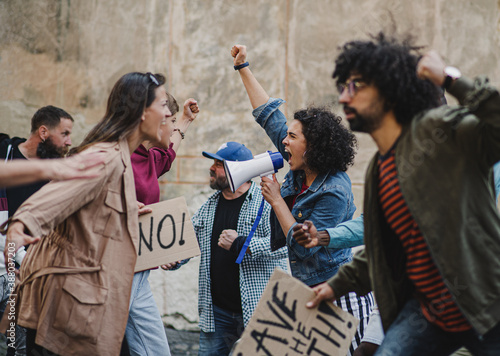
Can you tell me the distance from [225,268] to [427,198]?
8.44 ft

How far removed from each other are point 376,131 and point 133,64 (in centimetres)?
529

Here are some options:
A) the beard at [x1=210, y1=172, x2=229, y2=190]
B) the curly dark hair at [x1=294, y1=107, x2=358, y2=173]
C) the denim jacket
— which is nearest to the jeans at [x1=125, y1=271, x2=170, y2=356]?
the beard at [x1=210, y1=172, x2=229, y2=190]

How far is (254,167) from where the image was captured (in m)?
Answer: 4.36

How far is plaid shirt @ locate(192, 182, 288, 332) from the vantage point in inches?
183

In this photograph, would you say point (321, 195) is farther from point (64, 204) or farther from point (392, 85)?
point (64, 204)

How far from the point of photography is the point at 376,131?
2711 mm

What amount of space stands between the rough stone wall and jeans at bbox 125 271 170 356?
8.83 feet

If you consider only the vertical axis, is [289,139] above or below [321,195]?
above

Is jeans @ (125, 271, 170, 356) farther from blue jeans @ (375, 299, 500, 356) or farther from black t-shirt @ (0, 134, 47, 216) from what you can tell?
blue jeans @ (375, 299, 500, 356)

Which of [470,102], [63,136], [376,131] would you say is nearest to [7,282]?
[63,136]

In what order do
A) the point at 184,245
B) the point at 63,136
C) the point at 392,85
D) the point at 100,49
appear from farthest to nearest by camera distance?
the point at 100,49 < the point at 63,136 < the point at 184,245 < the point at 392,85

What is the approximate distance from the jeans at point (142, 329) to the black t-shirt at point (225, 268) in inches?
20.0

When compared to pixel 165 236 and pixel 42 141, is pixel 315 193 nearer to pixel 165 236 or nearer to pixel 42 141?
pixel 165 236

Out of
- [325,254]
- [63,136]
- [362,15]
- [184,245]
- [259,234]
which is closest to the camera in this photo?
[325,254]
